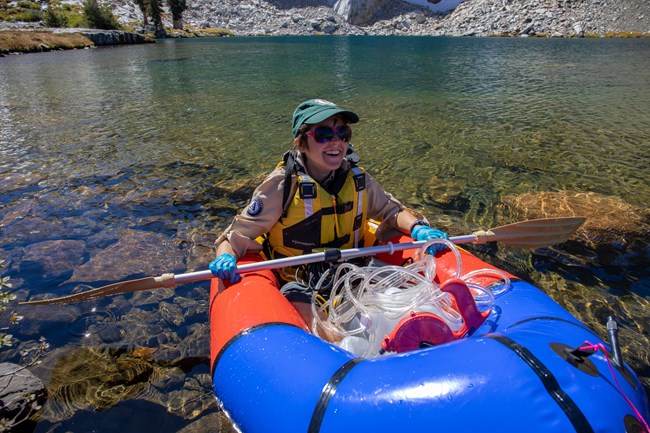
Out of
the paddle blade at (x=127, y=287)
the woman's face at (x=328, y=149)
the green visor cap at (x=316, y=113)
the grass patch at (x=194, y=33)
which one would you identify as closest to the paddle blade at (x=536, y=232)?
the woman's face at (x=328, y=149)

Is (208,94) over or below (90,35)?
below

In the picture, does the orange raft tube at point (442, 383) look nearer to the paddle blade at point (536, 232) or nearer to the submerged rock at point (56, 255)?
the paddle blade at point (536, 232)

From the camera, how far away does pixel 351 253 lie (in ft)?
12.6

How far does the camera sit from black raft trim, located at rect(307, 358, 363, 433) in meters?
2.07

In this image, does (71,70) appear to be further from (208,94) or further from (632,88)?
(632,88)

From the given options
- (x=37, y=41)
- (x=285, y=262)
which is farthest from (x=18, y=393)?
(x=37, y=41)

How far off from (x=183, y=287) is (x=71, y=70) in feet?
82.5

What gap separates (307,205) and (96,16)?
215ft

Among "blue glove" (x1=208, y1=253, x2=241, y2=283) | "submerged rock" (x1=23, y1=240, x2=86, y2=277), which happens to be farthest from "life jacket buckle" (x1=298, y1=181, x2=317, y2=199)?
"submerged rock" (x1=23, y1=240, x2=86, y2=277)

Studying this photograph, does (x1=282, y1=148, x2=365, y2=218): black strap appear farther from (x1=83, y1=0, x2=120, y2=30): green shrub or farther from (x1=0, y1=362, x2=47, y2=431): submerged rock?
(x1=83, y1=0, x2=120, y2=30): green shrub

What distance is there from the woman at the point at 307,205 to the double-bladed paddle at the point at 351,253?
0.74 feet

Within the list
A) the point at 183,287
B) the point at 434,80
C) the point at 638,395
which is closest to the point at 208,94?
the point at 434,80

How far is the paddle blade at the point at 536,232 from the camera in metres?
4.38

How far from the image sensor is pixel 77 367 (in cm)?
376
